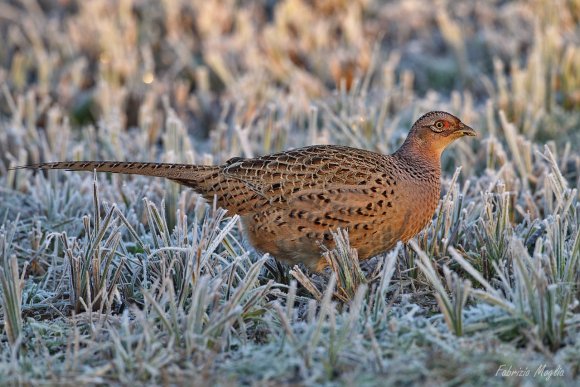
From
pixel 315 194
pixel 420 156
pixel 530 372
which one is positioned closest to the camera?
pixel 530 372

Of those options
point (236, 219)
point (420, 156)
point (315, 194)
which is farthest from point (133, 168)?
point (420, 156)

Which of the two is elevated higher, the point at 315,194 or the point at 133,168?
the point at 133,168

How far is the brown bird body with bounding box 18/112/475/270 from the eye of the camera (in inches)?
144

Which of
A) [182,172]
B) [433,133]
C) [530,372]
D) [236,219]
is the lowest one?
[530,372]

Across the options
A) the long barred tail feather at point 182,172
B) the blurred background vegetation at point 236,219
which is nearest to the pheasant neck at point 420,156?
the blurred background vegetation at point 236,219

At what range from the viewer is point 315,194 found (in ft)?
12.2

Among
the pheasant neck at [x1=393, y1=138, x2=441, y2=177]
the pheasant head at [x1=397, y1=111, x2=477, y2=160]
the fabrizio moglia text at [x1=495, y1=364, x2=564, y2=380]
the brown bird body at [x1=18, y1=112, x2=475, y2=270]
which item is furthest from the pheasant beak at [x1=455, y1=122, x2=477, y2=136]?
the fabrizio moglia text at [x1=495, y1=364, x2=564, y2=380]

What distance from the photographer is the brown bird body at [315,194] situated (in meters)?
3.67

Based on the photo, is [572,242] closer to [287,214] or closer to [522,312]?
[522,312]

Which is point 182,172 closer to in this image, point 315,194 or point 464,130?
point 315,194

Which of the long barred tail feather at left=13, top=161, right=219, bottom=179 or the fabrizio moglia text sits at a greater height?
the long barred tail feather at left=13, top=161, right=219, bottom=179

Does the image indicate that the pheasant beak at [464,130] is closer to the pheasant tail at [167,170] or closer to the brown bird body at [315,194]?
the brown bird body at [315,194]

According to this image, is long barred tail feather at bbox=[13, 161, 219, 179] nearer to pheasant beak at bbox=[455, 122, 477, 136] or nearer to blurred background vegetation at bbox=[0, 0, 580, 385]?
blurred background vegetation at bbox=[0, 0, 580, 385]

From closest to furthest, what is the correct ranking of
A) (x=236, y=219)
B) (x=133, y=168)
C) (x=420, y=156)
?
(x=236, y=219), (x=133, y=168), (x=420, y=156)
